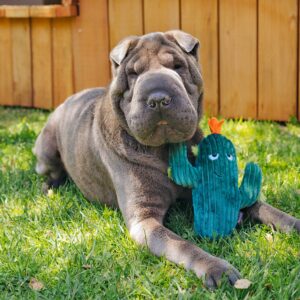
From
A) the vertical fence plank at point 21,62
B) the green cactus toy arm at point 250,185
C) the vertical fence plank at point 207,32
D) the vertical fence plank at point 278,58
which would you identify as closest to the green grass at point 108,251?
the green cactus toy arm at point 250,185

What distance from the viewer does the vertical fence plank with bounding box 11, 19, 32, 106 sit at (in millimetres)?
7449

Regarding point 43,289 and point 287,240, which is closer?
point 43,289

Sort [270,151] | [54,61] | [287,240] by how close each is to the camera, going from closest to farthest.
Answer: [287,240], [270,151], [54,61]

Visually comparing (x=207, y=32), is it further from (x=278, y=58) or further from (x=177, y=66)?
(x=177, y=66)

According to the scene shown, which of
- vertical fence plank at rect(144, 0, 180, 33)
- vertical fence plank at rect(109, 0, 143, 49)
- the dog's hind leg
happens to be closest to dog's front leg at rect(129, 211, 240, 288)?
the dog's hind leg

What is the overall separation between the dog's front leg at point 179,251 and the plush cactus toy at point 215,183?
242mm

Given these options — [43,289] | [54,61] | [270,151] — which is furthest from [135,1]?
[43,289]

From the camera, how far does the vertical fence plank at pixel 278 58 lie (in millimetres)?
5961

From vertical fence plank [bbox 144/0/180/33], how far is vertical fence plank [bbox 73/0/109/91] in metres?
0.48

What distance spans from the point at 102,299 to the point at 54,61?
15.4ft

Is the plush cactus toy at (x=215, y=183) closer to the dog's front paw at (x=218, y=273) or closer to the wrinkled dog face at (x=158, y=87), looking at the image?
the wrinkled dog face at (x=158, y=87)

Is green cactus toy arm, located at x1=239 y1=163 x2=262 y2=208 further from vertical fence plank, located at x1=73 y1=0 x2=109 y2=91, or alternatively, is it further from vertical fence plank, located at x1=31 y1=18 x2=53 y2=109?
vertical fence plank, located at x1=31 y1=18 x2=53 y2=109

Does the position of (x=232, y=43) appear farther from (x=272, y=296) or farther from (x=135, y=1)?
(x=272, y=296)

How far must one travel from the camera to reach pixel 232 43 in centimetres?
626
